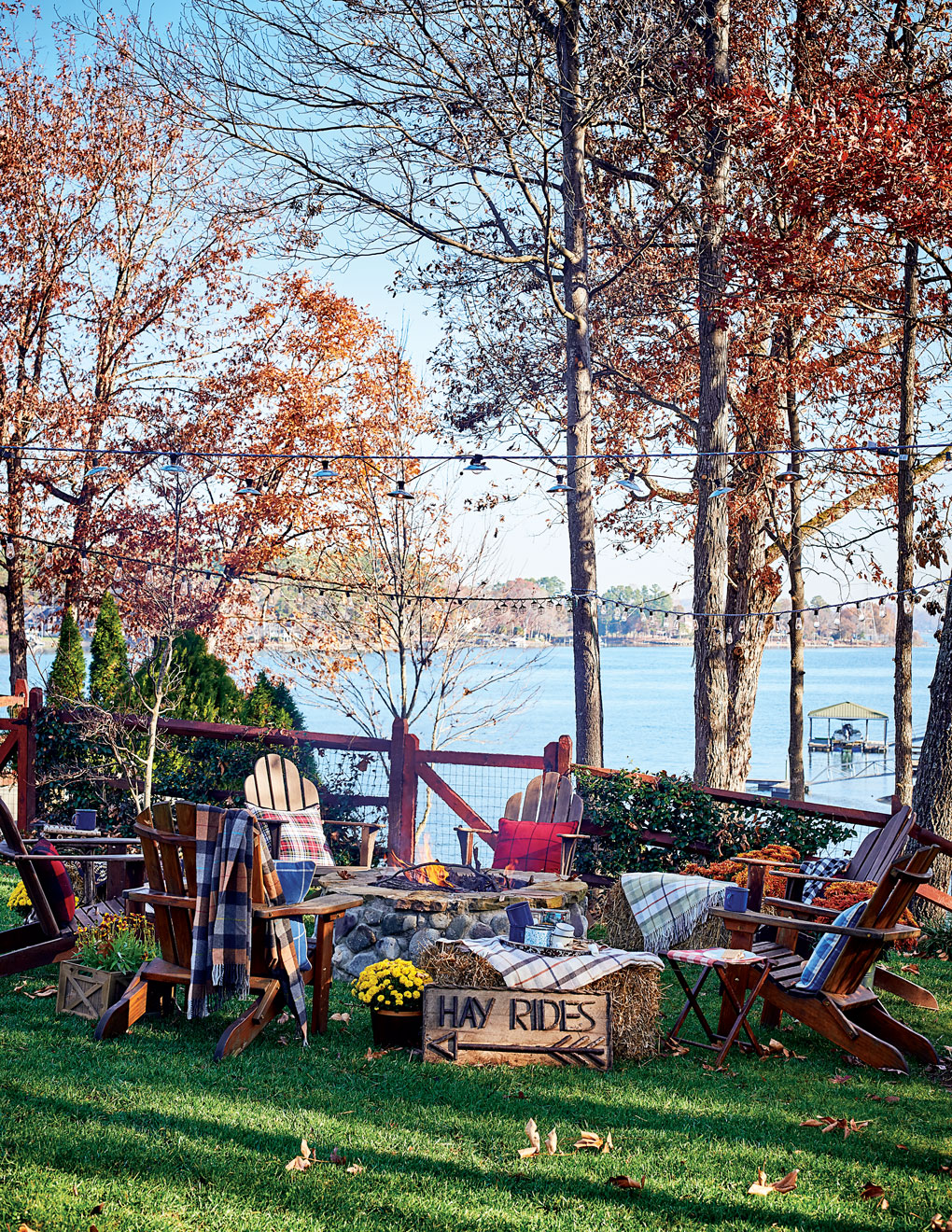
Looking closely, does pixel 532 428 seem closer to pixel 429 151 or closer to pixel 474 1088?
pixel 429 151

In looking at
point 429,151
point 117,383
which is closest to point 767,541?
point 429,151

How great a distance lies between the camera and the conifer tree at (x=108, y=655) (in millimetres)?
10742

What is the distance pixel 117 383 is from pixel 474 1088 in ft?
43.4

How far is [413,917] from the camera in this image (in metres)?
6.02

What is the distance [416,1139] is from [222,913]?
1.33 meters

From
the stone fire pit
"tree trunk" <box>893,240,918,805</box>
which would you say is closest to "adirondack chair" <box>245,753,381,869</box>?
the stone fire pit

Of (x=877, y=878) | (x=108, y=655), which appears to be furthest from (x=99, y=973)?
(x=108, y=655)

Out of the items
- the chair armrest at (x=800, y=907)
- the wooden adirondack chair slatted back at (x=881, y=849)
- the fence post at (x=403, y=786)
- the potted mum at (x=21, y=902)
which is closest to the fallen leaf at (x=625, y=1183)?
the chair armrest at (x=800, y=907)

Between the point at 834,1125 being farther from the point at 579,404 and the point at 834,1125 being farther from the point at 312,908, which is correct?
the point at 579,404

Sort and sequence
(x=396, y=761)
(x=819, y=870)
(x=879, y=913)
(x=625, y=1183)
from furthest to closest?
(x=396, y=761), (x=819, y=870), (x=879, y=913), (x=625, y=1183)

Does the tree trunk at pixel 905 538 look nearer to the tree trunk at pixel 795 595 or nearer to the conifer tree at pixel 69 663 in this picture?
the tree trunk at pixel 795 595

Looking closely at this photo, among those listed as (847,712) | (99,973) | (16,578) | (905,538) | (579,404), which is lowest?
(847,712)

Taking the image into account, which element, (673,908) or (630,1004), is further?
(673,908)

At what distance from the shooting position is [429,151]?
11.3m
